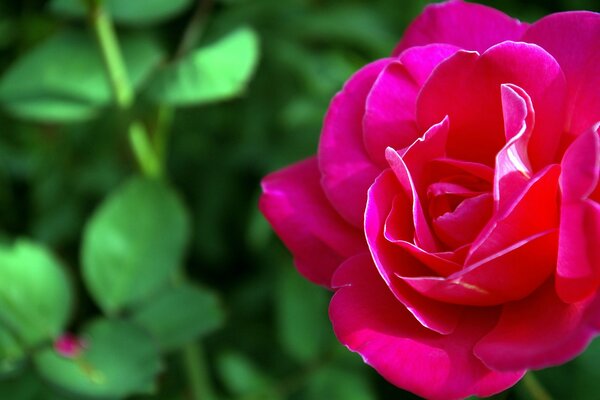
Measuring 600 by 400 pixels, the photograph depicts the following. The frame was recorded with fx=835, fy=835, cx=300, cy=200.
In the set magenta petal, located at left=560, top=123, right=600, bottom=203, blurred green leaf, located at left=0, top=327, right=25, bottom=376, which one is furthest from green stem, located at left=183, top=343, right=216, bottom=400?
magenta petal, located at left=560, top=123, right=600, bottom=203

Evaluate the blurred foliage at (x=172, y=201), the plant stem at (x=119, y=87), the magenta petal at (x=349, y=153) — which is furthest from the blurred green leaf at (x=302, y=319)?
the magenta petal at (x=349, y=153)

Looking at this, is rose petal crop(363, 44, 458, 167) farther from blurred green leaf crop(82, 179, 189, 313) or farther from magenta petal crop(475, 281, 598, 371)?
blurred green leaf crop(82, 179, 189, 313)

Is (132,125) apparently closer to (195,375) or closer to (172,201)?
(172,201)

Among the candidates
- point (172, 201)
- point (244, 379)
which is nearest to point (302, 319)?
point (244, 379)

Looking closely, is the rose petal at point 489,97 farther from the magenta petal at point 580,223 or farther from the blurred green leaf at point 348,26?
the blurred green leaf at point 348,26

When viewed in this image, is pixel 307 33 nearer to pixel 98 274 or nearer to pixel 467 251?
pixel 98 274

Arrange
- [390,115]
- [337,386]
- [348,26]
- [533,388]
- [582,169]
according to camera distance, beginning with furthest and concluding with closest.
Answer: [348,26]
[337,386]
[533,388]
[390,115]
[582,169]
